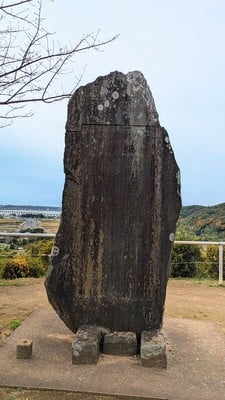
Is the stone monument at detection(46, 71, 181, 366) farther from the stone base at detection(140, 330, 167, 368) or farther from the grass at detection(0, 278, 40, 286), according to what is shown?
the grass at detection(0, 278, 40, 286)

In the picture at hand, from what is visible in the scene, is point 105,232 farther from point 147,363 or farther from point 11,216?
point 11,216

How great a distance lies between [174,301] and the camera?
767 centimetres

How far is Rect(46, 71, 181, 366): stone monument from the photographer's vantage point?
466 centimetres

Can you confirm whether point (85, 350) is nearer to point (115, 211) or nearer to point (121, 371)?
point (121, 371)

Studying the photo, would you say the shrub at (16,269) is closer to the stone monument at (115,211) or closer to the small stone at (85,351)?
the stone monument at (115,211)

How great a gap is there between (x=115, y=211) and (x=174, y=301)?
350 centimetres

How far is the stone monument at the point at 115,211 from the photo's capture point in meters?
4.66

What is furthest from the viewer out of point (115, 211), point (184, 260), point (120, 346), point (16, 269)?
point (184, 260)

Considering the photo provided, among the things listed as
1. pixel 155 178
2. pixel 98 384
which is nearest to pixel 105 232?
pixel 155 178

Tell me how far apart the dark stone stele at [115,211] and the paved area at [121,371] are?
1.30 ft

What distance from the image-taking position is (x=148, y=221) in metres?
4.70

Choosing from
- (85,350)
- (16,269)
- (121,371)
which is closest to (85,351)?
(85,350)

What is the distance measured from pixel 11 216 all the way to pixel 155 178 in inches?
318

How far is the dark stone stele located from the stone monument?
10 millimetres
